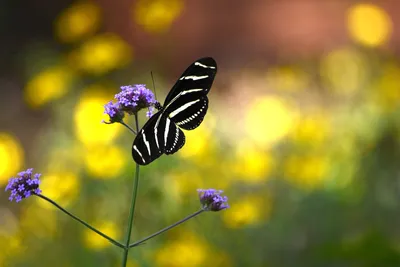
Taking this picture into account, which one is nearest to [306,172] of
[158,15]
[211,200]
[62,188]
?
[62,188]

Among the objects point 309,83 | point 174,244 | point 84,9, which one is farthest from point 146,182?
point 84,9

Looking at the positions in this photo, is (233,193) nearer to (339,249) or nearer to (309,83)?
(339,249)

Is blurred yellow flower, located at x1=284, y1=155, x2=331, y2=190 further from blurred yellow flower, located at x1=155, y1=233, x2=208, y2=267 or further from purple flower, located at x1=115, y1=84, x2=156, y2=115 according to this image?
purple flower, located at x1=115, y1=84, x2=156, y2=115

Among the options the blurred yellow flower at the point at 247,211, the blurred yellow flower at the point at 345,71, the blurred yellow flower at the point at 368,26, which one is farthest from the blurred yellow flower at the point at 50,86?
the blurred yellow flower at the point at 368,26

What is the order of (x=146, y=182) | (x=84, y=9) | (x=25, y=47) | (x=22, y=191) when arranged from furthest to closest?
(x=25, y=47), (x=84, y=9), (x=146, y=182), (x=22, y=191)

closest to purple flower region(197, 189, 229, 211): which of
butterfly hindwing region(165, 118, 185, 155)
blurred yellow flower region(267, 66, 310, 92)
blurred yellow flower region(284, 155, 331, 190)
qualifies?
butterfly hindwing region(165, 118, 185, 155)

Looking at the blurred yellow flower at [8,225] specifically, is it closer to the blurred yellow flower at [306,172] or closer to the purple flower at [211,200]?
the blurred yellow flower at [306,172]

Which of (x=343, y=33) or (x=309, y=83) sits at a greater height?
(x=343, y=33)

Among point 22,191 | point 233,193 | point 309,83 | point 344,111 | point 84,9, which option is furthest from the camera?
point 84,9
